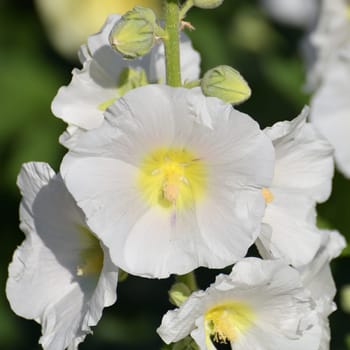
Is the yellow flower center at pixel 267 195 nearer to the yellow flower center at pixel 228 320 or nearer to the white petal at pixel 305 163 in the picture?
the white petal at pixel 305 163

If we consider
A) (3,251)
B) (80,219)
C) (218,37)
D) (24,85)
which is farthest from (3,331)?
(80,219)

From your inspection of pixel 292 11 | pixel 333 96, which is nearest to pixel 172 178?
pixel 333 96

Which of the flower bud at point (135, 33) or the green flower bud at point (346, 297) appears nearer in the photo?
the flower bud at point (135, 33)

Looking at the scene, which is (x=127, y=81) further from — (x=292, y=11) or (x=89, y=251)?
(x=292, y=11)

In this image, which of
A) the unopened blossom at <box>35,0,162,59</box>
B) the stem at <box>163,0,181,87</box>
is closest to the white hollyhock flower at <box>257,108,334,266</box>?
the stem at <box>163,0,181,87</box>

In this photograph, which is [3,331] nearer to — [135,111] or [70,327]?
[70,327]

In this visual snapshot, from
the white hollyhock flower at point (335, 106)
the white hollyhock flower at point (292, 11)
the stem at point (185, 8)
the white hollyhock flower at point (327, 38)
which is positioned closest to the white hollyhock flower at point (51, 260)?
the stem at point (185, 8)

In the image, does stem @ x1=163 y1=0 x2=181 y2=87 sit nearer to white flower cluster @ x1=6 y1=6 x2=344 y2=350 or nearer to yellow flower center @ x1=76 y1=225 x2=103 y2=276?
white flower cluster @ x1=6 y1=6 x2=344 y2=350
